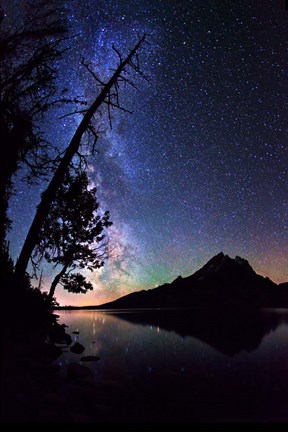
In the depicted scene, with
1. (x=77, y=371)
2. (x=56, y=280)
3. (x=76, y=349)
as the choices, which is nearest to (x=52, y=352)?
(x=77, y=371)

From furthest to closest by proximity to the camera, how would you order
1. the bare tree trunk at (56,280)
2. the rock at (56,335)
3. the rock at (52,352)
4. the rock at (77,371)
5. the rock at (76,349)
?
the bare tree trunk at (56,280), the rock at (56,335), the rock at (76,349), the rock at (52,352), the rock at (77,371)

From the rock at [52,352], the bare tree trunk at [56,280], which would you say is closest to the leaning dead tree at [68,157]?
the rock at [52,352]

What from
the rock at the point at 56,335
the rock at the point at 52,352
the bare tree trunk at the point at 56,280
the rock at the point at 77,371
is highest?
the bare tree trunk at the point at 56,280

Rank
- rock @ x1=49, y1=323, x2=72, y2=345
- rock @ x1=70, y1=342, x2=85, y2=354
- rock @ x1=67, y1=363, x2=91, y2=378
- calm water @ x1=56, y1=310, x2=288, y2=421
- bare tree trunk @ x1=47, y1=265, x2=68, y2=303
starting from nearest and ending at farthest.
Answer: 1. calm water @ x1=56, y1=310, x2=288, y2=421
2. rock @ x1=67, y1=363, x2=91, y2=378
3. rock @ x1=70, y1=342, x2=85, y2=354
4. rock @ x1=49, y1=323, x2=72, y2=345
5. bare tree trunk @ x1=47, y1=265, x2=68, y2=303

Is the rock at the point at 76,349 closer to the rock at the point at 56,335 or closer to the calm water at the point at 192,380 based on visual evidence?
the calm water at the point at 192,380

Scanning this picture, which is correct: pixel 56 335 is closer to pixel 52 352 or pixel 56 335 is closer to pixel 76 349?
pixel 76 349

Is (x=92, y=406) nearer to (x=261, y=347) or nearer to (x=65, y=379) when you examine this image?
(x=65, y=379)

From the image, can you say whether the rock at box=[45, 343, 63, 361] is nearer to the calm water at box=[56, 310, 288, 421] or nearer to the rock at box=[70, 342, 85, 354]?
the calm water at box=[56, 310, 288, 421]

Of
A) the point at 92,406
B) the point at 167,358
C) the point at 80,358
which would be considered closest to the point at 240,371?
the point at 167,358

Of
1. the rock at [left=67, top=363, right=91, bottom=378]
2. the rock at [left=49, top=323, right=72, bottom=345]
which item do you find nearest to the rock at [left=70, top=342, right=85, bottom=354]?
the rock at [left=49, top=323, right=72, bottom=345]

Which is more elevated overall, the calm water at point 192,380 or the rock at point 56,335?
the rock at point 56,335

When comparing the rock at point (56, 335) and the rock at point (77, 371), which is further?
the rock at point (56, 335)

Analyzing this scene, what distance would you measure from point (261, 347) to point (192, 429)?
48.6 feet

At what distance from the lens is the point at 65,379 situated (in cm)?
848
